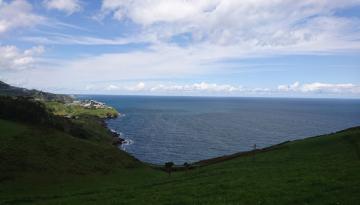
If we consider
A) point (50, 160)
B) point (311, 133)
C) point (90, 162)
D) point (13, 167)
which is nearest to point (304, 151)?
point (90, 162)

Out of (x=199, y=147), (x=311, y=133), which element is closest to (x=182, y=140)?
(x=199, y=147)

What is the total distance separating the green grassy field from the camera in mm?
25766

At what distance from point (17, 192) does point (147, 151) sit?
279 feet

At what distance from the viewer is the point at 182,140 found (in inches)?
5901

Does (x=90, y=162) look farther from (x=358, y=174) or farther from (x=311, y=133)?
(x=311, y=133)

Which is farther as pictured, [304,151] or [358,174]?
[304,151]

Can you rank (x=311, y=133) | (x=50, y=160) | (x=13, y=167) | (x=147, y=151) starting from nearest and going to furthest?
Answer: (x=13, y=167) < (x=50, y=160) < (x=147, y=151) < (x=311, y=133)

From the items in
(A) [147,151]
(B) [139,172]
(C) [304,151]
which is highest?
(C) [304,151]

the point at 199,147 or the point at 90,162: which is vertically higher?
the point at 90,162

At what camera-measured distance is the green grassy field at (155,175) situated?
2577 cm

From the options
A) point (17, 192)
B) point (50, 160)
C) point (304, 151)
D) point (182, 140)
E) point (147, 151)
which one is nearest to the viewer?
point (17, 192)

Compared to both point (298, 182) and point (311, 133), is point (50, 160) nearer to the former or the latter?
point (298, 182)

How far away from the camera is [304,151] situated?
5744 cm

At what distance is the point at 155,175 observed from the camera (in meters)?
59.1
